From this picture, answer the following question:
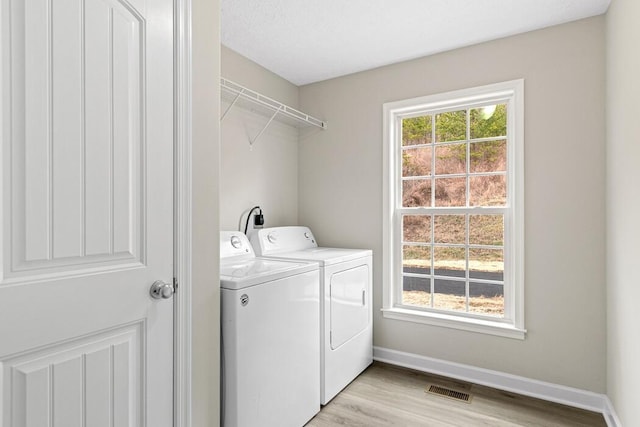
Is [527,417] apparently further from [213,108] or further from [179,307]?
[213,108]

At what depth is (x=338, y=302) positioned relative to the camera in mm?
2301

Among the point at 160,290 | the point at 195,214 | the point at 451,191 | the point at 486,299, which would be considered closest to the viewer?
→ the point at 160,290

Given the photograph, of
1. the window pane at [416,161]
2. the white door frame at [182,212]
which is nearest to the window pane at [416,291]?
the window pane at [416,161]

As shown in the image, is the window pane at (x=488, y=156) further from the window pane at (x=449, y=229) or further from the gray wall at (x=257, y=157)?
the gray wall at (x=257, y=157)

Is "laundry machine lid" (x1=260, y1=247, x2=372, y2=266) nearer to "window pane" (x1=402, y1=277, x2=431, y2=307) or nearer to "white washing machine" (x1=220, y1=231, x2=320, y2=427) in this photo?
"white washing machine" (x1=220, y1=231, x2=320, y2=427)

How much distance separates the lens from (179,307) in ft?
4.25

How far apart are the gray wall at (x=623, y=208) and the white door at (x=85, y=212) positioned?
1.91 metres

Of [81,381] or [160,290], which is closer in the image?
[81,381]

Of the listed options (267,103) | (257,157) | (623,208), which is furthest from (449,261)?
(267,103)

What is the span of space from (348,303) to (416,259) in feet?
2.33

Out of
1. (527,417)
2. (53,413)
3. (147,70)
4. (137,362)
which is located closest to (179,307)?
(137,362)

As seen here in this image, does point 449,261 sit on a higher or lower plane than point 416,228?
lower

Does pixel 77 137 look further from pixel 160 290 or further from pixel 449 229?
pixel 449 229

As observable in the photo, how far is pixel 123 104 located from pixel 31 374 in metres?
0.79
